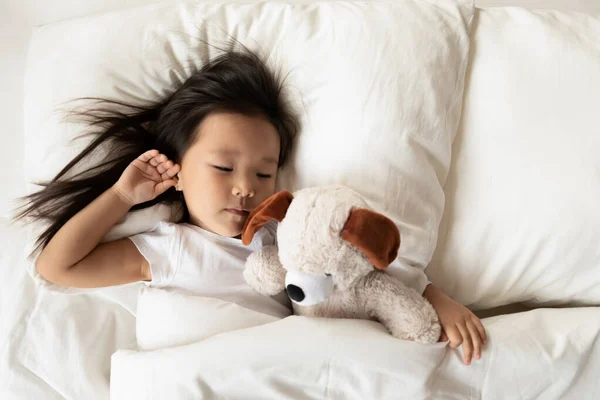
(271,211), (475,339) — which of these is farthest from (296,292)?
(475,339)

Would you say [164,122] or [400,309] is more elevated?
[164,122]

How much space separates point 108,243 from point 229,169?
0.92 ft

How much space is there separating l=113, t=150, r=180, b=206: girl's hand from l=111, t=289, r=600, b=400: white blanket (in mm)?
258

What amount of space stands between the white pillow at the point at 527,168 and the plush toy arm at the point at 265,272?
1.03ft

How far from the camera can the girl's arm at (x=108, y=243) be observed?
2.77 ft

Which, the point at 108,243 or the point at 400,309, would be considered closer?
the point at 400,309

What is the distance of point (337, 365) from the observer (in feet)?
2.42

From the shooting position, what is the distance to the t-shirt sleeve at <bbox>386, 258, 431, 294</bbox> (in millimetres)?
829

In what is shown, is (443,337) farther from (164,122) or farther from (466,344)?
(164,122)

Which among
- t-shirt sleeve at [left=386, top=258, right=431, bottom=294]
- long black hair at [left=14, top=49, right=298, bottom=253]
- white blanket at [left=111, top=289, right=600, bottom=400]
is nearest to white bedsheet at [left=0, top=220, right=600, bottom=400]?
white blanket at [left=111, top=289, right=600, bottom=400]

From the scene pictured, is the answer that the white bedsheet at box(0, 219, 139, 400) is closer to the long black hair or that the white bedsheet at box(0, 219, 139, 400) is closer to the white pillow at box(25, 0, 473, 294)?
the long black hair

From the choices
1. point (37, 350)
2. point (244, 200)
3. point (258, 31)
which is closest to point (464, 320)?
point (244, 200)

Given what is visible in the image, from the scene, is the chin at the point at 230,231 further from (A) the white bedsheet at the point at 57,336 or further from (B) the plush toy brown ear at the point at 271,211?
(A) the white bedsheet at the point at 57,336

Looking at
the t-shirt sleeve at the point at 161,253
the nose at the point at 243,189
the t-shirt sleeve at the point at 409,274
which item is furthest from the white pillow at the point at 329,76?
the t-shirt sleeve at the point at 161,253
